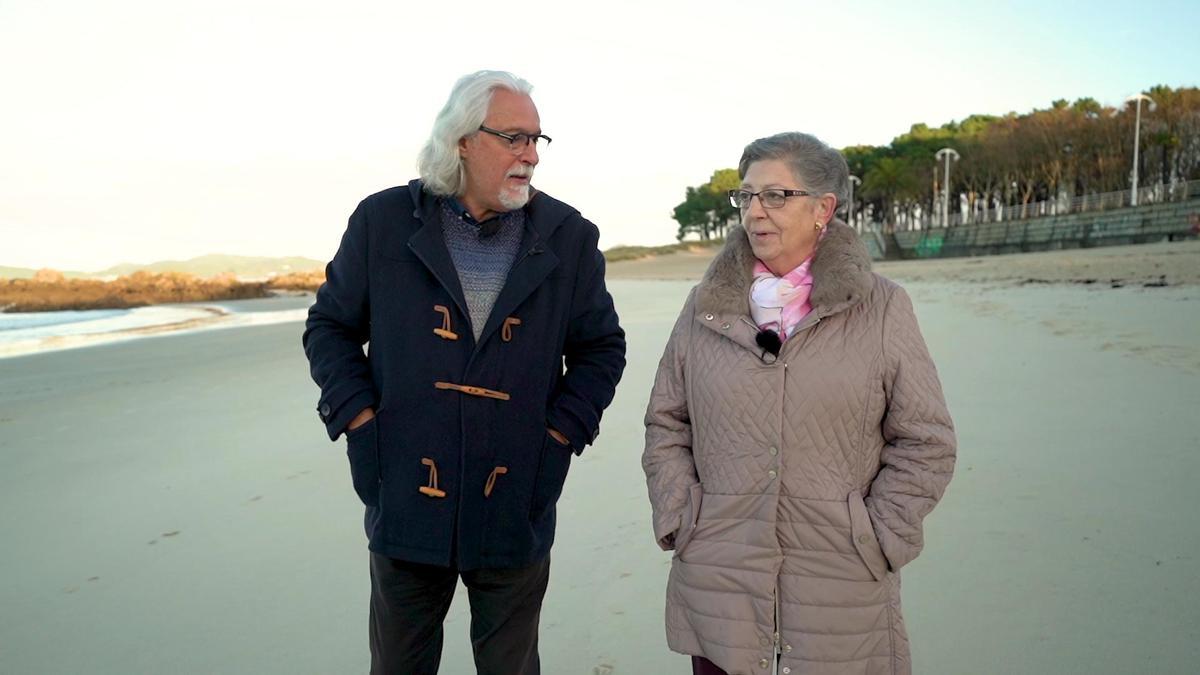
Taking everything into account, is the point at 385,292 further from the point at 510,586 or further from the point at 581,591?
the point at 581,591

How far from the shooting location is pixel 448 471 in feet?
6.73

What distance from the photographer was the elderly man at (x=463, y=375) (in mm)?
2049

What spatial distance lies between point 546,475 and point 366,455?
1.56 feet

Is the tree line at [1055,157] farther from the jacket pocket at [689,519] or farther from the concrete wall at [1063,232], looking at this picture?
the jacket pocket at [689,519]

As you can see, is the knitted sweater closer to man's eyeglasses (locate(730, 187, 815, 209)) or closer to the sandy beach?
man's eyeglasses (locate(730, 187, 815, 209))

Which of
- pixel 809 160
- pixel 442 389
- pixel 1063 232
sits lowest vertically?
pixel 1063 232

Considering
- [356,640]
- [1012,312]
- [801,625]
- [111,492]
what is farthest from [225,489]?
[1012,312]

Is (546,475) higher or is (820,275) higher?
(820,275)

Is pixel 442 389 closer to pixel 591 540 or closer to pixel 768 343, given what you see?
pixel 768 343

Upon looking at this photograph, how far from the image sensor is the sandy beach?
274cm

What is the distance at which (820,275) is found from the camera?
196 cm

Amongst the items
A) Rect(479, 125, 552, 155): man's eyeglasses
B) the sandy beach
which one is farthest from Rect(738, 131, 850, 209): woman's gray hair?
Answer: the sandy beach

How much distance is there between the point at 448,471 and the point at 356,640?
1.29 m

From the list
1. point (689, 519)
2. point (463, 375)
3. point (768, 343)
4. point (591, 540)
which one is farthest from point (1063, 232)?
point (463, 375)
